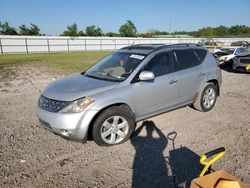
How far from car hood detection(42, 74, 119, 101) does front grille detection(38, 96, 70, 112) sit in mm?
61

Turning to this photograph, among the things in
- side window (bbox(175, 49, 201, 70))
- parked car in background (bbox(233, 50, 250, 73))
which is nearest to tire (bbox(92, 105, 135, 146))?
side window (bbox(175, 49, 201, 70))

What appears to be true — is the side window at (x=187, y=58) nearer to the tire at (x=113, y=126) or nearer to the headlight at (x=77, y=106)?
the tire at (x=113, y=126)

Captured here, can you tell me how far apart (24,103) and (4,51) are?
2969 cm

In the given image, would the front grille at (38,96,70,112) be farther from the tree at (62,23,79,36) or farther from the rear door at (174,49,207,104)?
the tree at (62,23,79,36)

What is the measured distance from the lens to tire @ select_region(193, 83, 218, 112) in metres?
5.17

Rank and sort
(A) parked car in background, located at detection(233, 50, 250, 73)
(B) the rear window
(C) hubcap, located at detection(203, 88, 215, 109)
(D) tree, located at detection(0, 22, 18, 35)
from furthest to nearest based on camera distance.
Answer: (D) tree, located at detection(0, 22, 18, 35), (A) parked car in background, located at detection(233, 50, 250, 73), (C) hubcap, located at detection(203, 88, 215, 109), (B) the rear window


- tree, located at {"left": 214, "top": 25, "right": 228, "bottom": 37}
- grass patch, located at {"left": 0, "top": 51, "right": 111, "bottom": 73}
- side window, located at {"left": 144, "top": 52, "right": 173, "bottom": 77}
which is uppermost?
tree, located at {"left": 214, "top": 25, "right": 228, "bottom": 37}

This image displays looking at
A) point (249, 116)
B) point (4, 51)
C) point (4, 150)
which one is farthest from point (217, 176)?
point (4, 51)

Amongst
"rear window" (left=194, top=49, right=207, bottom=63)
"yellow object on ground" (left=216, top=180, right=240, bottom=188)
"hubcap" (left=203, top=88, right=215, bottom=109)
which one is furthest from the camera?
"hubcap" (left=203, top=88, right=215, bottom=109)

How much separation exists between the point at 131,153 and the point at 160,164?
1.76 ft

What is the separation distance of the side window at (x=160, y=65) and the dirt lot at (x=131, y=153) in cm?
114

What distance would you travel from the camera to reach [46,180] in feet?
9.43

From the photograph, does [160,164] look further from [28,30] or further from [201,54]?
[28,30]

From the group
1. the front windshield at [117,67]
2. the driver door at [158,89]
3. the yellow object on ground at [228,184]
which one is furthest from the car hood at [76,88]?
the yellow object on ground at [228,184]
